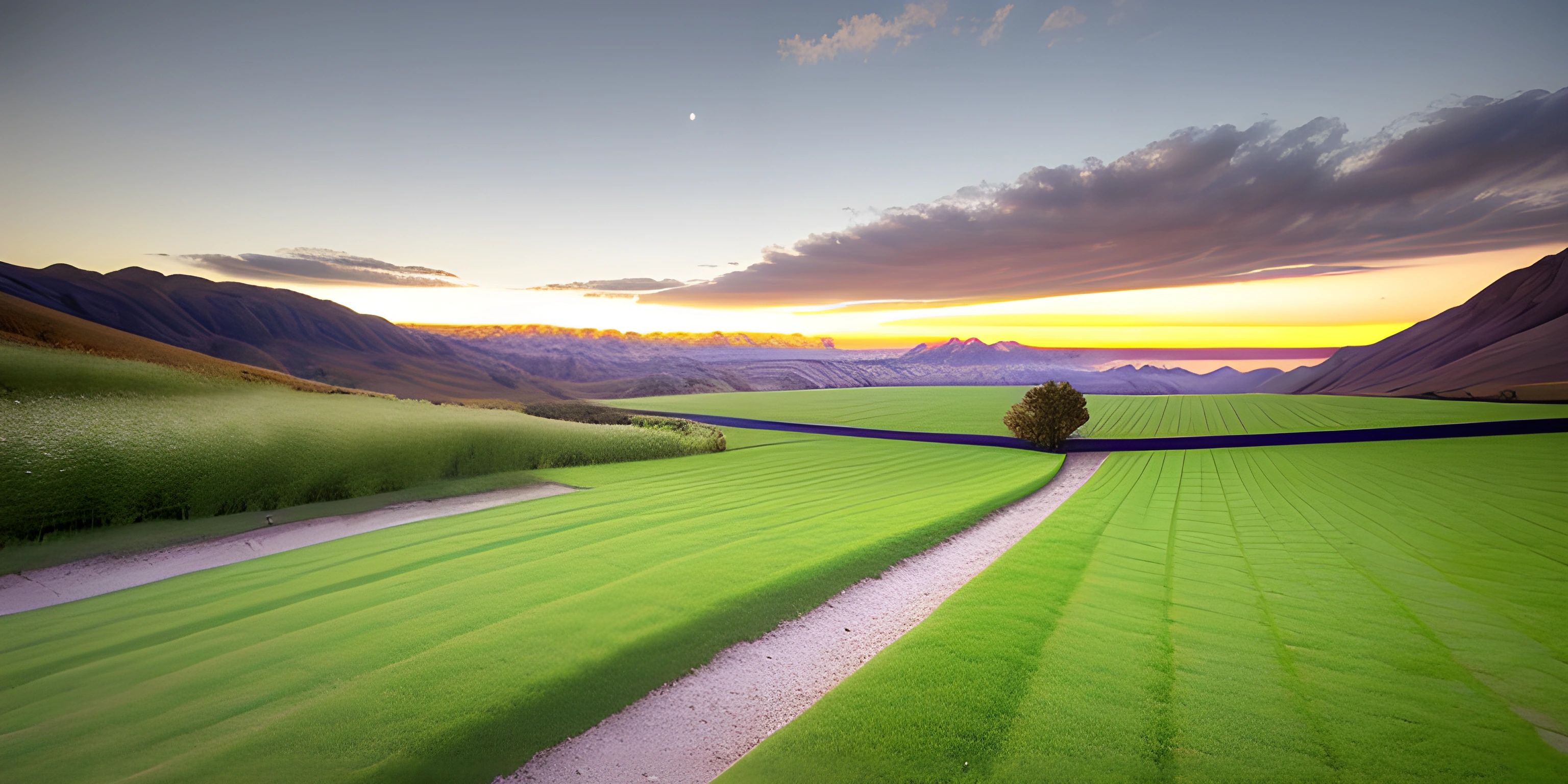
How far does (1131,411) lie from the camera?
214 ft

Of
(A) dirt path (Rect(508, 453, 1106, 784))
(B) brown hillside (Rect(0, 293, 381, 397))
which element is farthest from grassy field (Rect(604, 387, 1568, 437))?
(B) brown hillside (Rect(0, 293, 381, 397))

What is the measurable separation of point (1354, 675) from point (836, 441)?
116 feet

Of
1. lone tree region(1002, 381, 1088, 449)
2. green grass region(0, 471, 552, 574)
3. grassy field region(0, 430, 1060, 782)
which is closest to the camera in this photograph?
grassy field region(0, 430, 1060, 782)

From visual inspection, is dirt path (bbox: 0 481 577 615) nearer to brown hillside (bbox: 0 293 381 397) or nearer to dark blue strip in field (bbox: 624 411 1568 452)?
brown hillside (bbox: 0 293 381 397)

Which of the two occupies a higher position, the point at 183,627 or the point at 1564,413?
the point at 1564,413

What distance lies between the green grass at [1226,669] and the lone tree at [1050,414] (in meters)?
23.9

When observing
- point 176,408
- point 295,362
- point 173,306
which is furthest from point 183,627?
point 173,306

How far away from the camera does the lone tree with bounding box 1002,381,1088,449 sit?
3941cm

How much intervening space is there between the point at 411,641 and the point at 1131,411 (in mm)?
74230

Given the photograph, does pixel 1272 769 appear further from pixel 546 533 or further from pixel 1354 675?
pixel 546 533

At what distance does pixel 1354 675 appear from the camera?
7.23 metres

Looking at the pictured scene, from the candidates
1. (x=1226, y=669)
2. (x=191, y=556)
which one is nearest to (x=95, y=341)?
(x=191, y=556)

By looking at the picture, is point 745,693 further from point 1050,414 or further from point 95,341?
point 1050,414

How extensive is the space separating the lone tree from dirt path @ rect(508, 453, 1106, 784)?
29.9 meters
